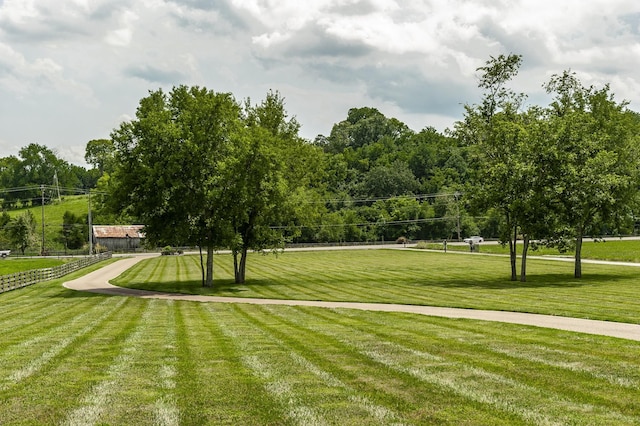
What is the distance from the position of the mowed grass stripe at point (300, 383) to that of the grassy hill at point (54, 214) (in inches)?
4185

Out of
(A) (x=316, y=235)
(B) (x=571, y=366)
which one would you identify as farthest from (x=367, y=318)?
(A) (x=316, y=235)

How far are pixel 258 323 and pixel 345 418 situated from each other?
12193 mm

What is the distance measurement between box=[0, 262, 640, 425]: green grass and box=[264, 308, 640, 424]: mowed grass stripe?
3cm

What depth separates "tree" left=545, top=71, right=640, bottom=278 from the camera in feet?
125

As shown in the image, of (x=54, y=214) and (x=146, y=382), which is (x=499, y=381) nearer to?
(x=146, y=382)

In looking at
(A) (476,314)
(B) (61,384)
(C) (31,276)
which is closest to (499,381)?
(B) (61,384)

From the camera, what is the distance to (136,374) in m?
11.5

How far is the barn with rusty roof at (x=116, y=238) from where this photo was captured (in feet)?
388

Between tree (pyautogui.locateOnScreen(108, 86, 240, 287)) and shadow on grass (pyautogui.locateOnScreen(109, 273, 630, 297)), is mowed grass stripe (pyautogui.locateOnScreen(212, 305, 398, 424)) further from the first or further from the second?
tree (pyautogui.locateOnScreen(108, 86, 240, 287))

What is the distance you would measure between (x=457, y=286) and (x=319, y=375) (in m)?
27.6

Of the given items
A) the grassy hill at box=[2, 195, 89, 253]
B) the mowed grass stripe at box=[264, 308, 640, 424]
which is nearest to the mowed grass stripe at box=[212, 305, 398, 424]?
the mowed grass stripe at box=[264, 308, 640, 424]

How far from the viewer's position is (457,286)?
3747 cm

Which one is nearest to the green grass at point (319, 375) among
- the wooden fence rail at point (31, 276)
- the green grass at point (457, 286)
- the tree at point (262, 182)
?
the green grass at point (457, 286)

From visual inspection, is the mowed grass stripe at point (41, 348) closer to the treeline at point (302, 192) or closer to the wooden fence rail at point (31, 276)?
the treeline at point (302, 192)
